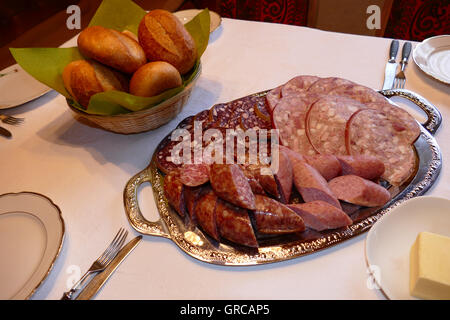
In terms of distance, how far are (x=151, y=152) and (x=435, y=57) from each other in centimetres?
163

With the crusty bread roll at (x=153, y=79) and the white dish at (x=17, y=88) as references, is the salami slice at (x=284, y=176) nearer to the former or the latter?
the crusty bread roll at (x=153, y=79)

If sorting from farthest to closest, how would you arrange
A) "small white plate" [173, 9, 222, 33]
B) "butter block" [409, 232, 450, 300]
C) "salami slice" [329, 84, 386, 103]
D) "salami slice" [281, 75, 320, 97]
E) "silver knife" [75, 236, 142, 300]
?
1. "small white plate" [173, 9, 222, 33]
2. "salami slice" [281, 75, 320, 97]
3. "salami slice" [329, 84, 386, 103]
4. "silver knife" [75, 236, 142, 300]
5. "butter block" [409, 232, 450, 300]

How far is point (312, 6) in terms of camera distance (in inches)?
97.1

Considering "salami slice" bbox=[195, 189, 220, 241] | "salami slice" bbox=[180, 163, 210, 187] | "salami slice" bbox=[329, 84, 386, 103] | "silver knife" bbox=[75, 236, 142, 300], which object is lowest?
"silver knife" bbox=[75, 236, 142, 300]

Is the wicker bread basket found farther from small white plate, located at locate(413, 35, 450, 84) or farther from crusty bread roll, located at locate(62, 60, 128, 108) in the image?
small white plate, located at locate(413, 35, 450, 84)

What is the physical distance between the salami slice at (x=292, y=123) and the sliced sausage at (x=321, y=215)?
1.08 ft

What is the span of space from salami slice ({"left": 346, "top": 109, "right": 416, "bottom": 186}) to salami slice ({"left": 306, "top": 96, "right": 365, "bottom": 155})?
1.4 inches

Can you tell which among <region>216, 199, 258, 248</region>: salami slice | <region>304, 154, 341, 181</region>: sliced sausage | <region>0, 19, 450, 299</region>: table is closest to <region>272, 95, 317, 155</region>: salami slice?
<region>304, 154, 341, 181</region>: sliced sausage

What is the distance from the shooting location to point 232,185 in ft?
3.51

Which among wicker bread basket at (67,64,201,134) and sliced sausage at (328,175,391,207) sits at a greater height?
wicker bread basket at (67,64,201,134)

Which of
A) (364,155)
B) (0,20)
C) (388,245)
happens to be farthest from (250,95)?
(0,20)

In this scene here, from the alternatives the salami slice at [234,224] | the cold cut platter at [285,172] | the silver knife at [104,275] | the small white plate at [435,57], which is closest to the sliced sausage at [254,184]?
the cold cut platter at [285,172]

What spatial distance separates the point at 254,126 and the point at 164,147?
0.42m

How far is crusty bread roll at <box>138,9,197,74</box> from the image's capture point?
4.57 ft
